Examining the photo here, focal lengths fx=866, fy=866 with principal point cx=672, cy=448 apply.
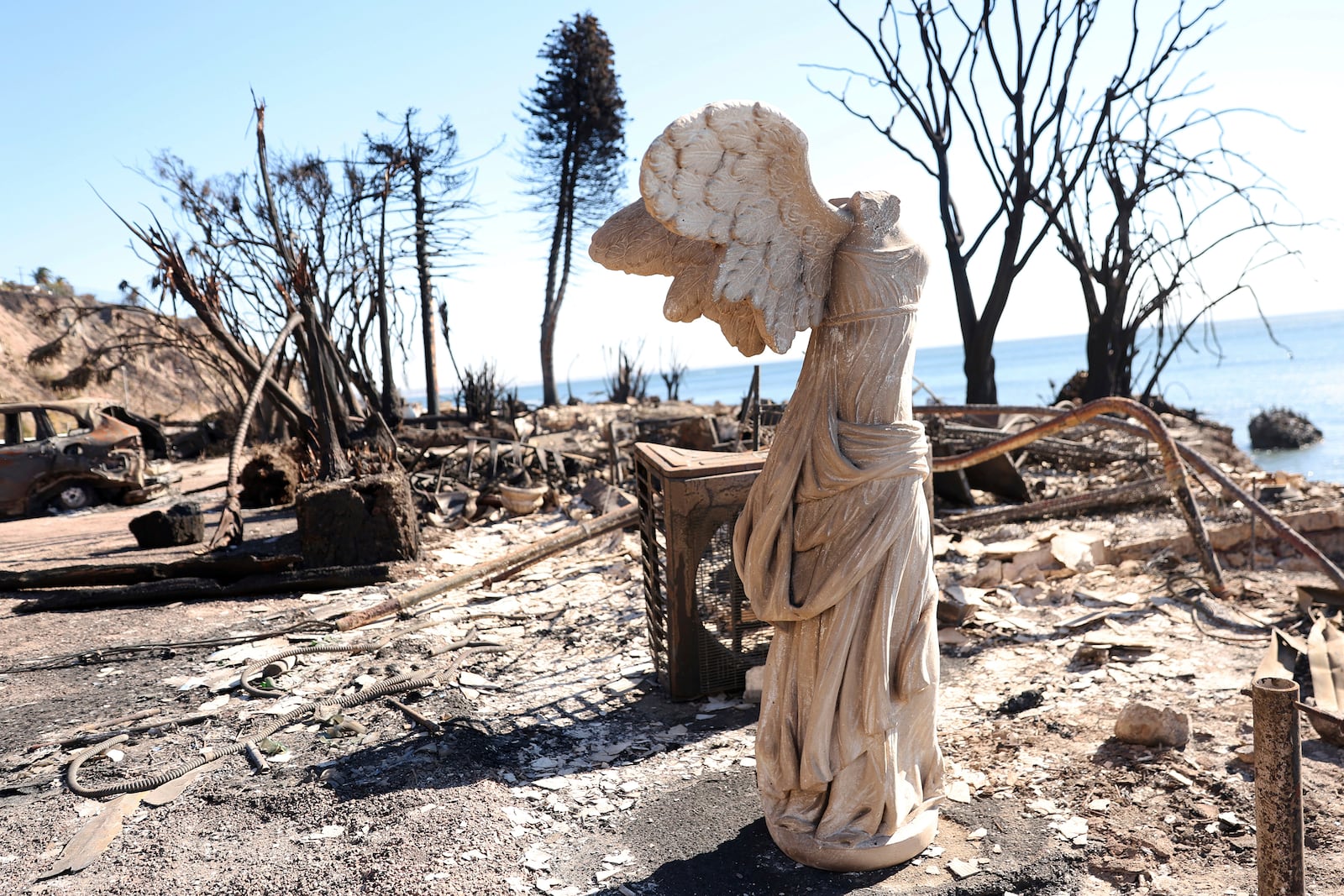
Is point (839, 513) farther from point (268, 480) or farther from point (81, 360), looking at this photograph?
point (81, 360)

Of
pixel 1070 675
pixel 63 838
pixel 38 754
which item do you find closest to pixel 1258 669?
pixel 1070 675

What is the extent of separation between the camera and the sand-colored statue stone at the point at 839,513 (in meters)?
2.95

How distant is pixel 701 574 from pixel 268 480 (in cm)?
885

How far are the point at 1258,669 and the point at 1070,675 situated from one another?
2.96 ft

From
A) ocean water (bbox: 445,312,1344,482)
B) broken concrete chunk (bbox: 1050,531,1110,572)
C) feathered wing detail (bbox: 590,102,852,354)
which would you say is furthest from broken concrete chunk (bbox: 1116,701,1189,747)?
ocean water (bbox: 445,312,1344,482)

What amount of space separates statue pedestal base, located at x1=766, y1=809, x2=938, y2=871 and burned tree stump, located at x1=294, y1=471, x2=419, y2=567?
592 centimetres

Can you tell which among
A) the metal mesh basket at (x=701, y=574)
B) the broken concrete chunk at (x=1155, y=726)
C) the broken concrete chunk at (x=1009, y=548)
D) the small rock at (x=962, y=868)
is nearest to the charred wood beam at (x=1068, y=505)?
the broken concrete chunk at (x=1009, y=548)

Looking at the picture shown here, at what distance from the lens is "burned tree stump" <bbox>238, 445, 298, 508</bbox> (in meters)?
11.8

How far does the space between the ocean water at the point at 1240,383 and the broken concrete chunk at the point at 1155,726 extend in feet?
19.9

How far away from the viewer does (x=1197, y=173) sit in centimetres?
1290

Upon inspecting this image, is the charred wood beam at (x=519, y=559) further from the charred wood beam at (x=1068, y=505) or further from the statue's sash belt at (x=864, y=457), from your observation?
the statue's sash belt at (x=864, y=457)

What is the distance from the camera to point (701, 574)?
4988 mm

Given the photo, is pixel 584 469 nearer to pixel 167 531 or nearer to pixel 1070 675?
pixel 167 531

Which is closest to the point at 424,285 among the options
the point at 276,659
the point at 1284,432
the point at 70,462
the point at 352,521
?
the point at 70,462
